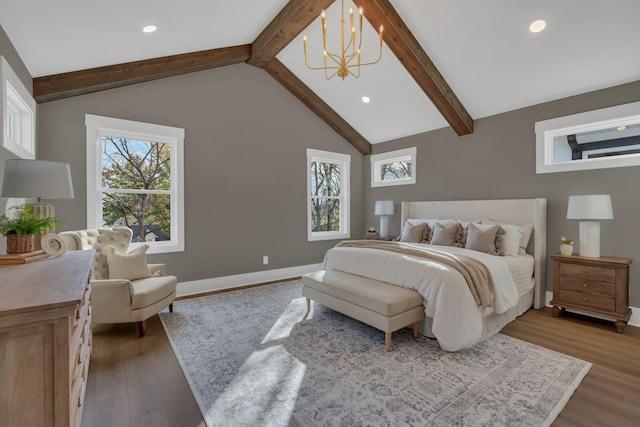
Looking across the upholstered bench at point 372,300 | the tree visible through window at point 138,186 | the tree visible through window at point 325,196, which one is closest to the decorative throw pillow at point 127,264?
the tree visible through window at point 138,186

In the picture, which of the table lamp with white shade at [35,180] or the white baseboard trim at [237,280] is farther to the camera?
the white baseboard trim at [237,280]

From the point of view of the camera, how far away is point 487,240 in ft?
11.7

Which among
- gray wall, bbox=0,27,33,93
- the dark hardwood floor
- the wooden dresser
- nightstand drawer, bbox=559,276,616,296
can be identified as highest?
gray wall, bbox=0,27,33,93

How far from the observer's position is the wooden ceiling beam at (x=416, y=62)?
336 centimetres

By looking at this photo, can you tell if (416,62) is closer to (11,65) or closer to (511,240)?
(511,240)

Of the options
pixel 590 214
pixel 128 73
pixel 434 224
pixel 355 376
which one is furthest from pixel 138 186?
pixel 590 214

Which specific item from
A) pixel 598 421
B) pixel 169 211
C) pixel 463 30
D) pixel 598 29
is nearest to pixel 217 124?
pixel 169 211

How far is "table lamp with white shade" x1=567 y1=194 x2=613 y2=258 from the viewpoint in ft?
9.96

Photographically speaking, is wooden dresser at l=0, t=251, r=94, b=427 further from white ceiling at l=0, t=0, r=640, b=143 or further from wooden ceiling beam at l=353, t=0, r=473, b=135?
wooden ceiling beam at l=353, t=0, r=473, b=135

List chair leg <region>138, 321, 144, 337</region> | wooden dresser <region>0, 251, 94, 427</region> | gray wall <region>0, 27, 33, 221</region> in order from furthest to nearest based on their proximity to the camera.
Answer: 1. chair leg <region>138, 321, 144, 337</region>
2. gray wall <region>0, 27, 33, 221</region>
3. wooden dresser <region>0, 251, 94, 427</region>

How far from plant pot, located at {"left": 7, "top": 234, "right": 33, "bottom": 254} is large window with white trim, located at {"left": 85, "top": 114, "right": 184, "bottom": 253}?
2.06 meters

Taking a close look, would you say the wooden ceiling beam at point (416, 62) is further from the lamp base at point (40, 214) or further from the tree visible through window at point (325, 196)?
the lamp base at point (40, 214)

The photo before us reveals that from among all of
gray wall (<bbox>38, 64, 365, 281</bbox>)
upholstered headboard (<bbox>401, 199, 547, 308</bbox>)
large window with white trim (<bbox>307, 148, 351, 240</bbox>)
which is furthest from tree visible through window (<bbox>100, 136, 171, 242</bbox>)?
upholstered headboard (<bbox>401, 199, 547, 308</bbox>)

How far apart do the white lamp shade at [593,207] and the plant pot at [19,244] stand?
4559mm
